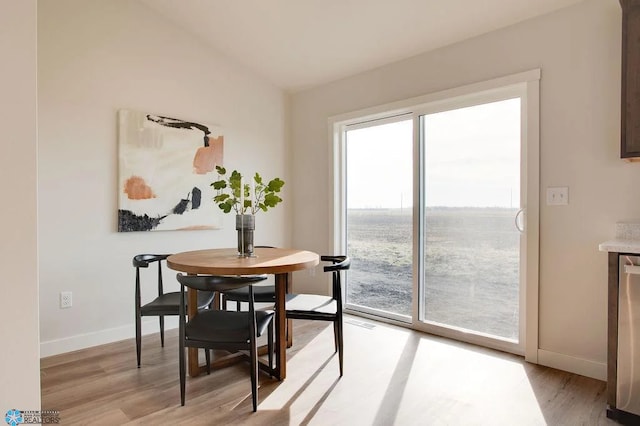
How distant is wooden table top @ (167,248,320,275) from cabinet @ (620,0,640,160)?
1.90m

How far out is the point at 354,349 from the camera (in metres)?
2.89

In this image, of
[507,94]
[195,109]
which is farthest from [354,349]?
[195,109]

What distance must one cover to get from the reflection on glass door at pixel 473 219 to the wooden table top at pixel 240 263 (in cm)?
132

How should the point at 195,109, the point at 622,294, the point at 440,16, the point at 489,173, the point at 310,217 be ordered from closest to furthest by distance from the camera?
the point at 622,294 < the point at 440,16 < the point at 489,173 < the point at 195,109 < the point at 310,217

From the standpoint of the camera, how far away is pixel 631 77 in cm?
205

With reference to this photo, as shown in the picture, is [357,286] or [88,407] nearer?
[88,407]

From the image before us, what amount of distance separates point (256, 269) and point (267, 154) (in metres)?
2.33

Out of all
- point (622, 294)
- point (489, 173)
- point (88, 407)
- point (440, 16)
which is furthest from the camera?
point (489, 173)

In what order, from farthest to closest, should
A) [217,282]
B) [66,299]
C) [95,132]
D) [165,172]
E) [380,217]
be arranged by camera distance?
[380,217], [165,172], [95,132], [66,299], [217,282]

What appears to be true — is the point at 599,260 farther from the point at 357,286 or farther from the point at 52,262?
the point at 52,262

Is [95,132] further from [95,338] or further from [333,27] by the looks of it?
[333,27]

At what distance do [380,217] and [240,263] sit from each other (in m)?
1.86

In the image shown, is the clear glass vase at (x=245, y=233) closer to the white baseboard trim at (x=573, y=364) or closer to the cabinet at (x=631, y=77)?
the white baseboard trim at (x=573, y=364)

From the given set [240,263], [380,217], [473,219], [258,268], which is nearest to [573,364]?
[473,219]
